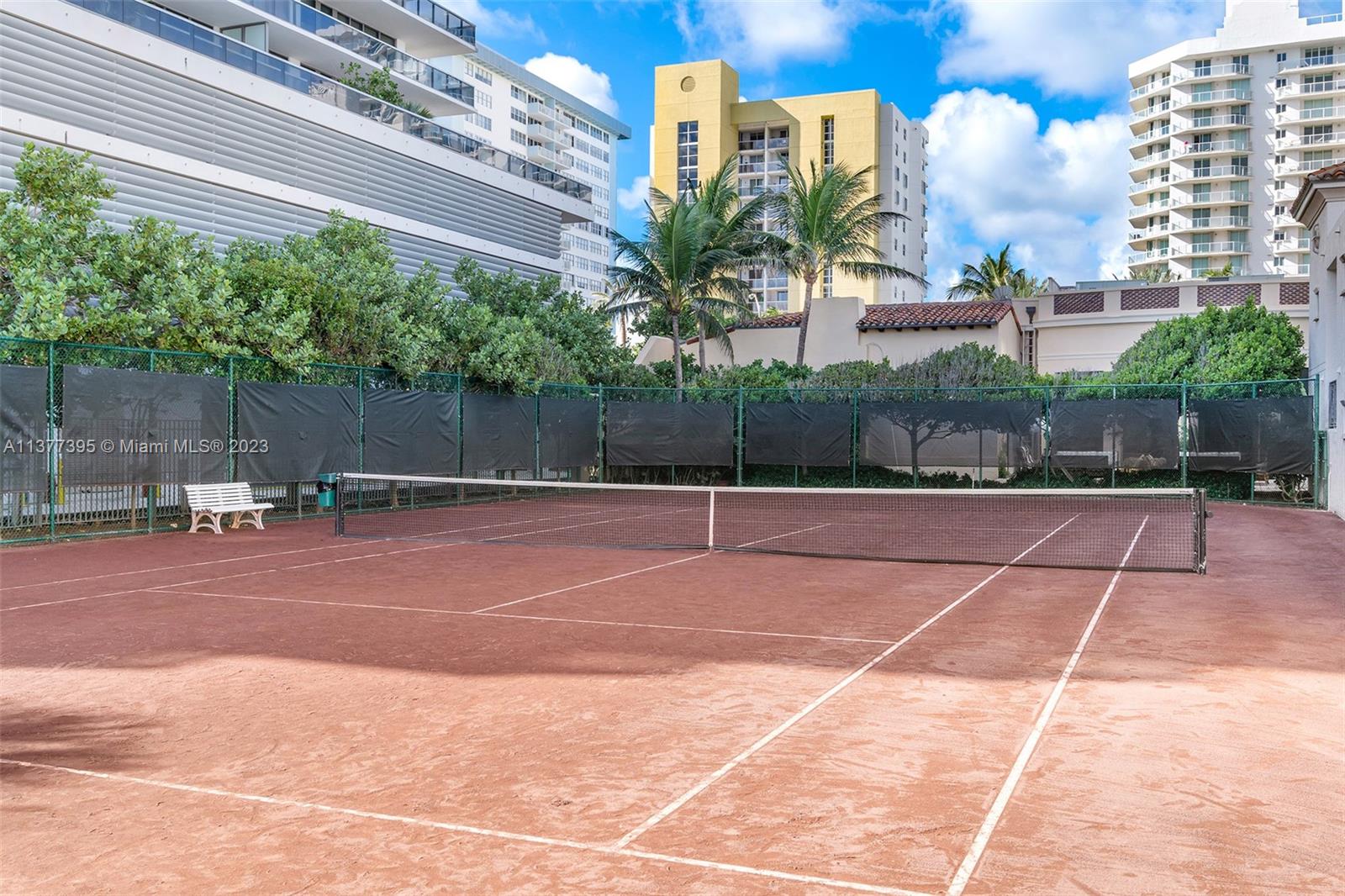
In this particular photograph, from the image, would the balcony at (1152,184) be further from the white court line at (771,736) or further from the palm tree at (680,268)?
the white court line at (771,736)

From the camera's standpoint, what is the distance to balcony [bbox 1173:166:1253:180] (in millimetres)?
77938

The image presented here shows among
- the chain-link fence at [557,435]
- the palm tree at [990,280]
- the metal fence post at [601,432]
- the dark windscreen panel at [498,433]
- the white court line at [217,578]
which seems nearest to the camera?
the white court line at [217,578]

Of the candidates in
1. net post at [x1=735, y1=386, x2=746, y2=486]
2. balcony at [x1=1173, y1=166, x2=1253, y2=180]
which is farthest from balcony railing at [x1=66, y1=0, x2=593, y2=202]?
balcony at [x1=1173, y1=166, x2=1253, y2=180]

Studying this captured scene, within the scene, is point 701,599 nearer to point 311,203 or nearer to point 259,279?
point 259,279

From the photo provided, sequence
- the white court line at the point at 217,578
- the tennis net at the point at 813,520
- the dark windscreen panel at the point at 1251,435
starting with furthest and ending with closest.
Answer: the dark windscreen panel at the point at 1251,435 → the tennis net at the point at 813,520 → the white court line at the point at 217,578

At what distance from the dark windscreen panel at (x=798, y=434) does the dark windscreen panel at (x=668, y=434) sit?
62cm

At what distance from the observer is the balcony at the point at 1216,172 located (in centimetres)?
7794

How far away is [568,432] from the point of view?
25.2m

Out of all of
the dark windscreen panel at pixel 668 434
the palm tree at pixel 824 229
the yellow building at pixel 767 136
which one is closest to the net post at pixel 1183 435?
the dark windscreen panel at pixel 668 434

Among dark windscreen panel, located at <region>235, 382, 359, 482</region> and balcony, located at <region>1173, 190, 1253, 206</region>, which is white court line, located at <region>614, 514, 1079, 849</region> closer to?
dark windscreen panel, located at <region>235, 382, 359, 482</region>

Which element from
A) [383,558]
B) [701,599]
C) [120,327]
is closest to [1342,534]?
[701,599]

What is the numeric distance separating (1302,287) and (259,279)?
29.8 meters

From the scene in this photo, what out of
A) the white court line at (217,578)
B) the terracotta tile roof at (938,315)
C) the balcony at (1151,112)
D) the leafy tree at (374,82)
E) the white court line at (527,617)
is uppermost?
the balcony at (1151,112)

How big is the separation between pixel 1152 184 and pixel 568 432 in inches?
2877
